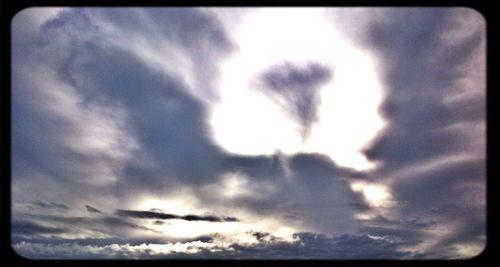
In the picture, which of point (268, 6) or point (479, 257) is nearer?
point (268, 6)

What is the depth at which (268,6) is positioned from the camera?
2584 millimetres
